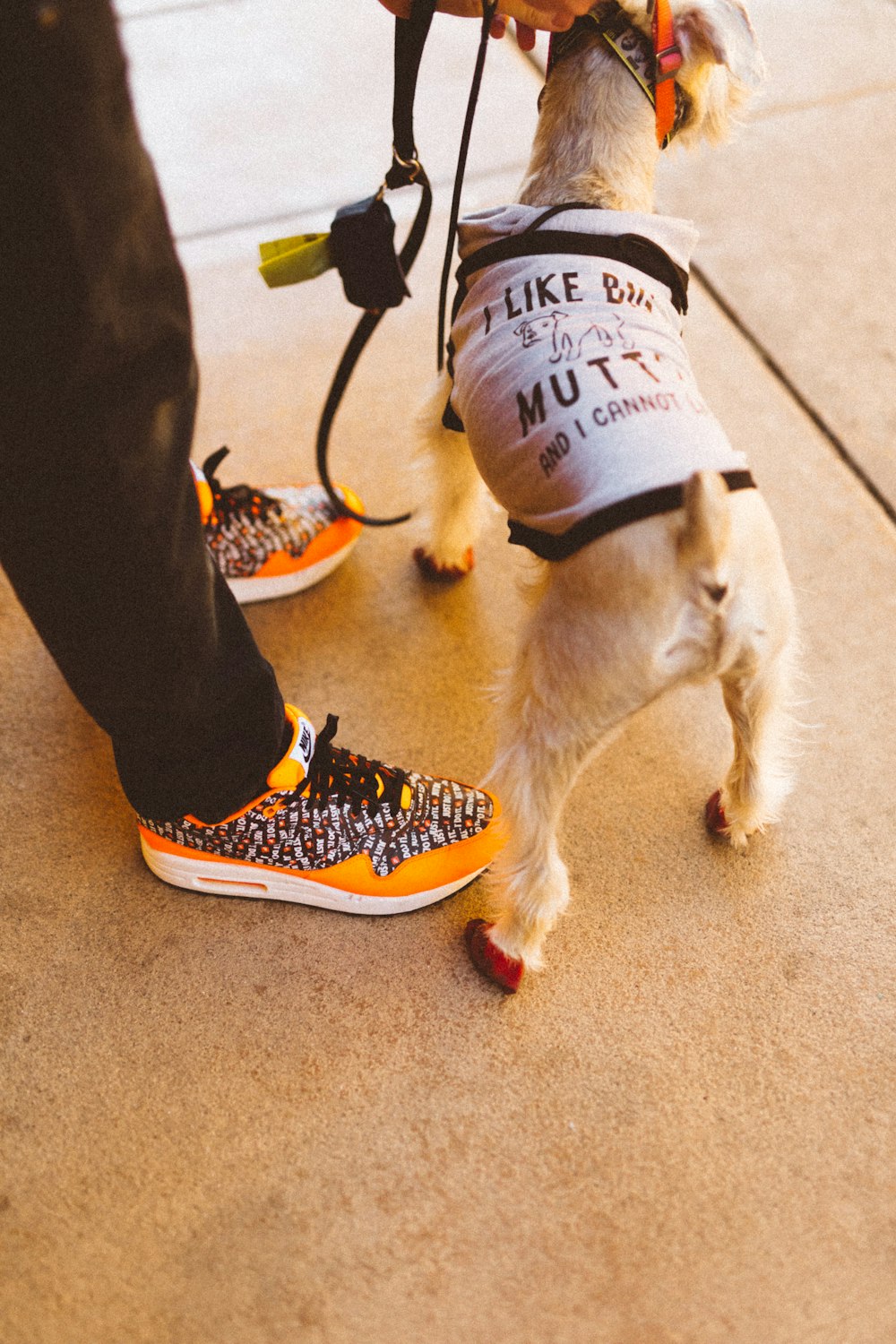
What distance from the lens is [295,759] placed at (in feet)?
3.81

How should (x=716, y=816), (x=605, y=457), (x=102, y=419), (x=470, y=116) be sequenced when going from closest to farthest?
(x=102, y=419) < (x=605, y=457) < (x=470, y=116) < (x=716, y=816)

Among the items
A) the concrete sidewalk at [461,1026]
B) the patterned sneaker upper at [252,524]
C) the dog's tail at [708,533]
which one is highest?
the dog's tail at [708,533]

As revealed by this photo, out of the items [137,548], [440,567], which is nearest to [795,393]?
[440,567]

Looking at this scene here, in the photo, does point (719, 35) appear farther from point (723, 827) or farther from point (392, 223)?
point (723, 827)

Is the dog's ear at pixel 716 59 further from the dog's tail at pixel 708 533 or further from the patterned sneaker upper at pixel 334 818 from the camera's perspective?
the patterned sneaker upper at pixel 334 818

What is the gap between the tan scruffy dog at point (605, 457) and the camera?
84 cm

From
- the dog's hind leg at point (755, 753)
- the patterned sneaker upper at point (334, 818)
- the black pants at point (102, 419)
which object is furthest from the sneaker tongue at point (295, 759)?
the dog's hind leg at point (755, 753)

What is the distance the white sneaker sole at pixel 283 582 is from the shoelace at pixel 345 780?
364mm

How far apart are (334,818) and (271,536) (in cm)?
52

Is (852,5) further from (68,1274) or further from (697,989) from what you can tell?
(68,1274)

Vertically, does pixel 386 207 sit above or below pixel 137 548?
above

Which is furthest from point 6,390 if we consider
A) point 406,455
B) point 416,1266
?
point 406,455

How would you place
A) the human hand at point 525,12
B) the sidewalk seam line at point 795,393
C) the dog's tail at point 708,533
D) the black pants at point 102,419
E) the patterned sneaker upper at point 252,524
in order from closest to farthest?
the black pants at point 102,419 → the dog's tail at point 708,533 → the human hand at point 525,12 → the patterned sneaker upper at point 252,524 → the sidewalk seam line at point 795,393

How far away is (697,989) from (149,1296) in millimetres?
726
